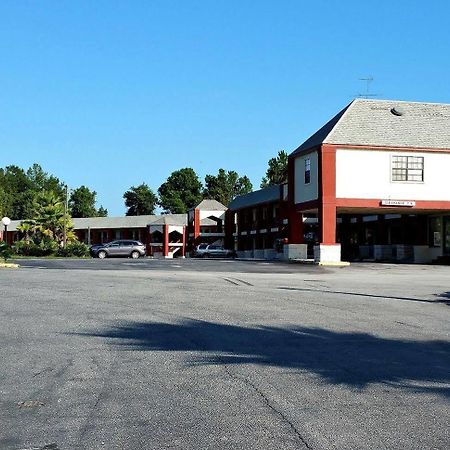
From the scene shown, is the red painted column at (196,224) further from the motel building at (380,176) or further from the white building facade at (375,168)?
the white building facade at (375,168)

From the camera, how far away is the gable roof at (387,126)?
39531 mm

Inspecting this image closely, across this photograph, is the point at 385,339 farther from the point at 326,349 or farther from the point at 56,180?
the point at 56,180

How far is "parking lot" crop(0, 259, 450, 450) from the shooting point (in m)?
5.95

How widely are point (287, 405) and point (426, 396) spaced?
151 cm

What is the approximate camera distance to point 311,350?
9.96 metres

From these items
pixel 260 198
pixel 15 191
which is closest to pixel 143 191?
pixel 15 191

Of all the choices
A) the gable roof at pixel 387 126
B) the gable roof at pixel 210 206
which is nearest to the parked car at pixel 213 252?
the gable roof at pixel 210 206

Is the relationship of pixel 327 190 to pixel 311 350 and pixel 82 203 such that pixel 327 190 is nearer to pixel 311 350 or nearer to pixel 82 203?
pixel 311 350

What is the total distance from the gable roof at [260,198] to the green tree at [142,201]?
59760mm

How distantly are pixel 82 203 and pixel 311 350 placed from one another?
126232 millimetres

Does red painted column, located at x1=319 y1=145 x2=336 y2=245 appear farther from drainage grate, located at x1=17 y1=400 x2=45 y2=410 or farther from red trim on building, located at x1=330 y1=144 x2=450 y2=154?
drainage grate, located at x1=17 y1=400 x2=45 y2=410

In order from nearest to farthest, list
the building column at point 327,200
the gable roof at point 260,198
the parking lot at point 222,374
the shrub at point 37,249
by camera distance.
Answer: the parking lot at point 222,374, the building column at point 327,200, the shrub at point 37,249, the gable roof at point 260,198

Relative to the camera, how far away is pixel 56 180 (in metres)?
137

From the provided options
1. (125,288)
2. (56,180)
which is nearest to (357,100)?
(125,288)
